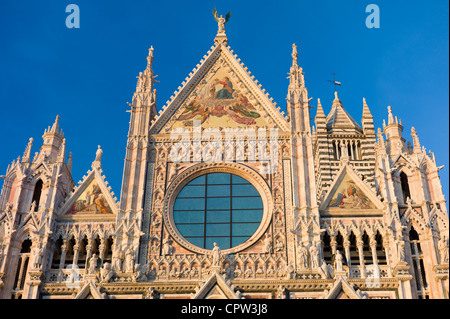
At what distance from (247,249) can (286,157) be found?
412 centimetres

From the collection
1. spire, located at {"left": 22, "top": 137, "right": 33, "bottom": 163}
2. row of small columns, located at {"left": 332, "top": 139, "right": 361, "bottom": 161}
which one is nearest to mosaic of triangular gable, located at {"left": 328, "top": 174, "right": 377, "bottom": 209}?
row of small columns, located at {"left": 332, "top": 139, "right": 361, "bottom": 161}

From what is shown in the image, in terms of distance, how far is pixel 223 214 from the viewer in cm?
2489

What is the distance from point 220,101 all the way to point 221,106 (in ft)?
0.94

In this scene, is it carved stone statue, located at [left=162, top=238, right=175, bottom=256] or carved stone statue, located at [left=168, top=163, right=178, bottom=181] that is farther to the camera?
carved stone statue, located at [left=168, top=163, right=178, bottom=181]

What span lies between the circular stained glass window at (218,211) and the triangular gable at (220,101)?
101 inches

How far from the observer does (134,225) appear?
2406cm

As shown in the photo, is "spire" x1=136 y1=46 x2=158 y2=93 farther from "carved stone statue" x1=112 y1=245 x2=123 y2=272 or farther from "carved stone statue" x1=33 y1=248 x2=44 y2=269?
"carved stone statue" x1=33 y1=248 x2=44 y2=269

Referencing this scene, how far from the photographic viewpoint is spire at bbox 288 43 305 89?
27672 mm

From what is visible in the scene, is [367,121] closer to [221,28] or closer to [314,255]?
[221,28]

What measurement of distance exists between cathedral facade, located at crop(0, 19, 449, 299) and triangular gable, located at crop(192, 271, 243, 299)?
0.04m

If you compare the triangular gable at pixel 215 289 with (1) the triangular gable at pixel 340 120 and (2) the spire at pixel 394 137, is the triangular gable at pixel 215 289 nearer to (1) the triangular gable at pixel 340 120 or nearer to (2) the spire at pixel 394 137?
(2) the spire at pixel 394 137

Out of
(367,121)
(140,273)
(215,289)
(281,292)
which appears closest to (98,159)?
(140,273)
